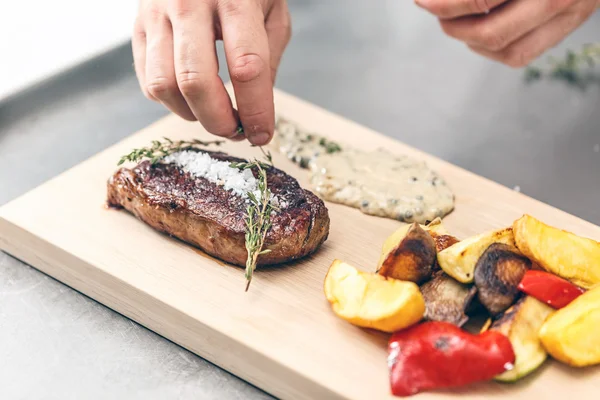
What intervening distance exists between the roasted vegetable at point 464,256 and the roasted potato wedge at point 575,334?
34 cm

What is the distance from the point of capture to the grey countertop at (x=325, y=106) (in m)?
2.67

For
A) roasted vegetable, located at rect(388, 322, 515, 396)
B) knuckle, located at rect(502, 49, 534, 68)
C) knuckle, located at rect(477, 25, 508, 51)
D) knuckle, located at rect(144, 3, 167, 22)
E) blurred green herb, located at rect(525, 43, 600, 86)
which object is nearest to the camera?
roasted vegetable, located at rect(388, 322, 515, 396)

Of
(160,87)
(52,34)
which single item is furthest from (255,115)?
(52,34)

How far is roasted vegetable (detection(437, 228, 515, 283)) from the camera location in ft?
8.59

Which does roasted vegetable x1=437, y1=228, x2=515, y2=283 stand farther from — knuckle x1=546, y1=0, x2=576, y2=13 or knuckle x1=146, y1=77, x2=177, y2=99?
knuckle x1=546, y1=0, x2=576, y2=13

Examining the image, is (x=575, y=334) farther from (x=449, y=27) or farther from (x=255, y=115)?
(x=449, y=27)

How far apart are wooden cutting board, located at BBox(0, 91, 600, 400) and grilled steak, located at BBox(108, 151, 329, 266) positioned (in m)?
0.09

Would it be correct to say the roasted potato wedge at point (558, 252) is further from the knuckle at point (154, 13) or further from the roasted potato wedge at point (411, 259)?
the knuckle at point (154, 13)

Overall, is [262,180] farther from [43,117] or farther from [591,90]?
[591,90]

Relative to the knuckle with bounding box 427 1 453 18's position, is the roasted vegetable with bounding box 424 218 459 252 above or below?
below

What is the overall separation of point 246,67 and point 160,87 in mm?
376

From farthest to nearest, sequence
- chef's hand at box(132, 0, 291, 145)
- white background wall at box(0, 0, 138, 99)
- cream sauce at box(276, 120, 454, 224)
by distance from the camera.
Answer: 1. white background wall at box(0, 0, 138, 99)
2. cream sauce at box(276, 120, 454, 224)
3. chef's hand at box(132, 0, 291, 145)

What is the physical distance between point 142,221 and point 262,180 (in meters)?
0.60

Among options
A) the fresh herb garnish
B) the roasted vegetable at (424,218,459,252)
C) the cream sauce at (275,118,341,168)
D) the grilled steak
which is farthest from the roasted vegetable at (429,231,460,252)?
the cream sauce at (275,118,341,168)
